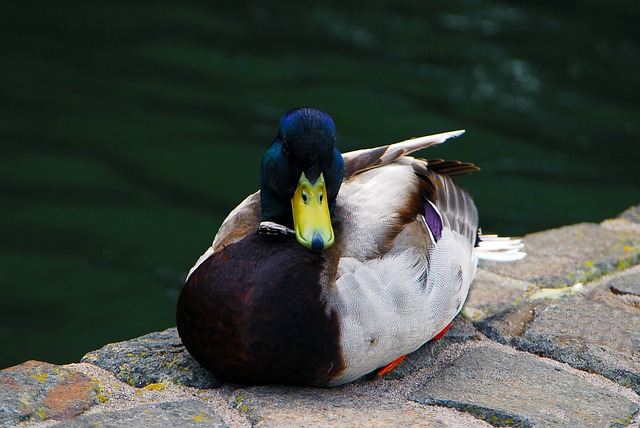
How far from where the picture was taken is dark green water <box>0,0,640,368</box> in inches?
225

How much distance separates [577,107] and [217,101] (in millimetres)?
3268

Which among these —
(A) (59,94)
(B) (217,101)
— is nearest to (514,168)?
(B) (217,101)

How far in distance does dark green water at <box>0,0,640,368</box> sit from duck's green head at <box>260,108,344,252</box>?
234 centimetres

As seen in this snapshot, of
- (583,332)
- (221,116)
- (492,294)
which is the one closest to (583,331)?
(583,332)

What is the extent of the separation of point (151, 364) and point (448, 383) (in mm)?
969

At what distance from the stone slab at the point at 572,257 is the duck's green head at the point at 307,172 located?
3.92 ft

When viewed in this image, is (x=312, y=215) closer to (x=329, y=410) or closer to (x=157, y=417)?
(x=329, y=410)

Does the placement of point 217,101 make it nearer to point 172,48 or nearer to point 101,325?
point 172,48

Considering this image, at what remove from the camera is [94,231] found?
6031 mm

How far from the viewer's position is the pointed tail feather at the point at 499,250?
399cm

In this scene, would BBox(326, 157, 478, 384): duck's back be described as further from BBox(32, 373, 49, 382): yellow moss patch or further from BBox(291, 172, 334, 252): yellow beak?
BBox(32, 373, 49, 382): yellow moss patch

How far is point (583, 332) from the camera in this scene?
335 centimetres

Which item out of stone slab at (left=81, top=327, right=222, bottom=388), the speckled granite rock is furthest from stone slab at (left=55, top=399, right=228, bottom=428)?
the speckled granite rock

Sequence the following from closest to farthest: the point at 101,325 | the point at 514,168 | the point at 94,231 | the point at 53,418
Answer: the point at 53,418 → the point at 101,325 → the point at 94,231 → the point at 514,168
